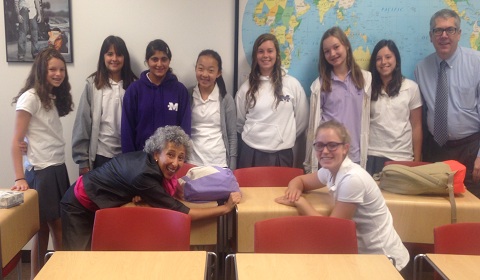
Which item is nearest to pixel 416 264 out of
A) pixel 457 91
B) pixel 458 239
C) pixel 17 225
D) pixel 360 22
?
pixel 458 239

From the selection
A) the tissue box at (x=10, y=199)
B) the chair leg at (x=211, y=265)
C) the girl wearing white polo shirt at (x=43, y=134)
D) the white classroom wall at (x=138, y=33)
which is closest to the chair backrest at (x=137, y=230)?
the chair leg at (x=211, y=265)

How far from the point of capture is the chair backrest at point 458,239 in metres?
2.11

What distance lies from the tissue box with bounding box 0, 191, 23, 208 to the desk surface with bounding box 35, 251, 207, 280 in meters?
0.60

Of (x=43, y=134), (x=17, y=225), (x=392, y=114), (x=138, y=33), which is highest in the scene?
(x=138, y=33)

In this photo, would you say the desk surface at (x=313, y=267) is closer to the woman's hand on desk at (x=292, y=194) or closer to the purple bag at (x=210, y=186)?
the woman's hand on desk at (x=292, y=194)

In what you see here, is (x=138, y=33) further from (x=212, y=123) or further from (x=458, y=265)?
(x=458, y=265)

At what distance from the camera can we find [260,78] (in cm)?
350

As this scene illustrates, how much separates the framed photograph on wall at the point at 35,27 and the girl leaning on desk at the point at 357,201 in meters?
2.20

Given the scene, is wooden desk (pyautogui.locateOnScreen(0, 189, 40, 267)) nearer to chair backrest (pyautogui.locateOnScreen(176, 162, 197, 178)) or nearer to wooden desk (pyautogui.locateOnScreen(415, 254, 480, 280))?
chair backrest (pyautogui.locateOnScreen(176, 162, 197, 178))

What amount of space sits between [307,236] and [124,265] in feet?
2.66

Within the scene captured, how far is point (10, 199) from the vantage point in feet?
7.97

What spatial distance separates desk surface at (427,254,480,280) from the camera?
1.83 metres

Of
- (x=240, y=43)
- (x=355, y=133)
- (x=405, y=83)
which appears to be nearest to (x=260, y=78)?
(x=240, y=43)

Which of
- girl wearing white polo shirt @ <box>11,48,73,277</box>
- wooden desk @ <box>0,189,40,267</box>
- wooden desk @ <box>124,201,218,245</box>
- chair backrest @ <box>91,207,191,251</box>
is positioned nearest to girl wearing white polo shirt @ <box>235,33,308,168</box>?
wooden desk @ <box>124,201,218,245</box>
